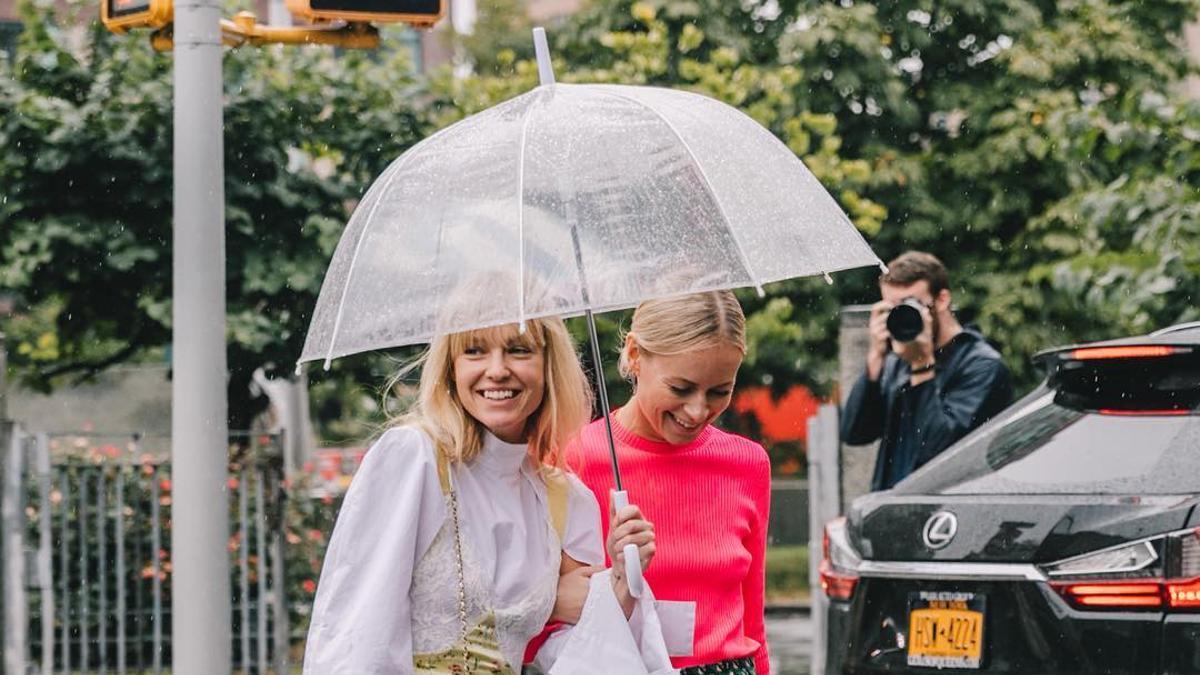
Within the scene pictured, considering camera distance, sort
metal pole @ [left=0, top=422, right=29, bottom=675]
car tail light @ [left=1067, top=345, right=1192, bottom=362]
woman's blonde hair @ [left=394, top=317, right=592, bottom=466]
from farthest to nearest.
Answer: metal pole @ [left=0, top=422, right=29, bottom=675]
car tail light @ [left=1067, top=345, right=1192, bottom=362]
woman's blonde hair @ [left=394, top=317, right=592, bottom=466]

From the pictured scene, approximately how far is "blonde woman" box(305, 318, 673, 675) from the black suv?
1.83 m

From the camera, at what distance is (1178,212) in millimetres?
8719

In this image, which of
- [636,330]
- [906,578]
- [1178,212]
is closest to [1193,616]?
[906,578]

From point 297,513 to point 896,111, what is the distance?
42.4 feet

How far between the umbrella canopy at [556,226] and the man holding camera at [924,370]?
3175 millimetres

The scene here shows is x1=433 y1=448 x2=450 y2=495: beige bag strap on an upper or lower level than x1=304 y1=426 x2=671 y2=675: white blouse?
upper

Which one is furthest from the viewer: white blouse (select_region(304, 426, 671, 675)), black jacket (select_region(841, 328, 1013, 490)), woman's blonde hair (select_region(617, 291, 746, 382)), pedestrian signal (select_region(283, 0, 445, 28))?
black jacket (select_region(841, 328, 1013, 490))

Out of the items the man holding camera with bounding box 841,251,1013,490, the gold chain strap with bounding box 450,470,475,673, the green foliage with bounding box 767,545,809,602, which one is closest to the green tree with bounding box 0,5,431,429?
the man holding camera with bounding box 841,251,1013,490

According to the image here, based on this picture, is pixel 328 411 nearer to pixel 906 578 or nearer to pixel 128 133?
pixel 128 133

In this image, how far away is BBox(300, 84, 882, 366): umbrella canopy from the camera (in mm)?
3559

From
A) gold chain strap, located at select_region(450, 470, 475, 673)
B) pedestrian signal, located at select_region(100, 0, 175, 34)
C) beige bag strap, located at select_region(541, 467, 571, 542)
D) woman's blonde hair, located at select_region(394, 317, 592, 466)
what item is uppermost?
pedestrian signal, located at select_region(100, 0, 175, 34)

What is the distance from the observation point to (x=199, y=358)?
6434 mm

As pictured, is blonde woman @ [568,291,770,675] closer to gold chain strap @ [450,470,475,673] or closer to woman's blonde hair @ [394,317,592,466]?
woman's blonde hair @ [394,317,592,466]

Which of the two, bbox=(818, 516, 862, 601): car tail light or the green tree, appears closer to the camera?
bbox=(818, 516, 862, 601): car tail light
